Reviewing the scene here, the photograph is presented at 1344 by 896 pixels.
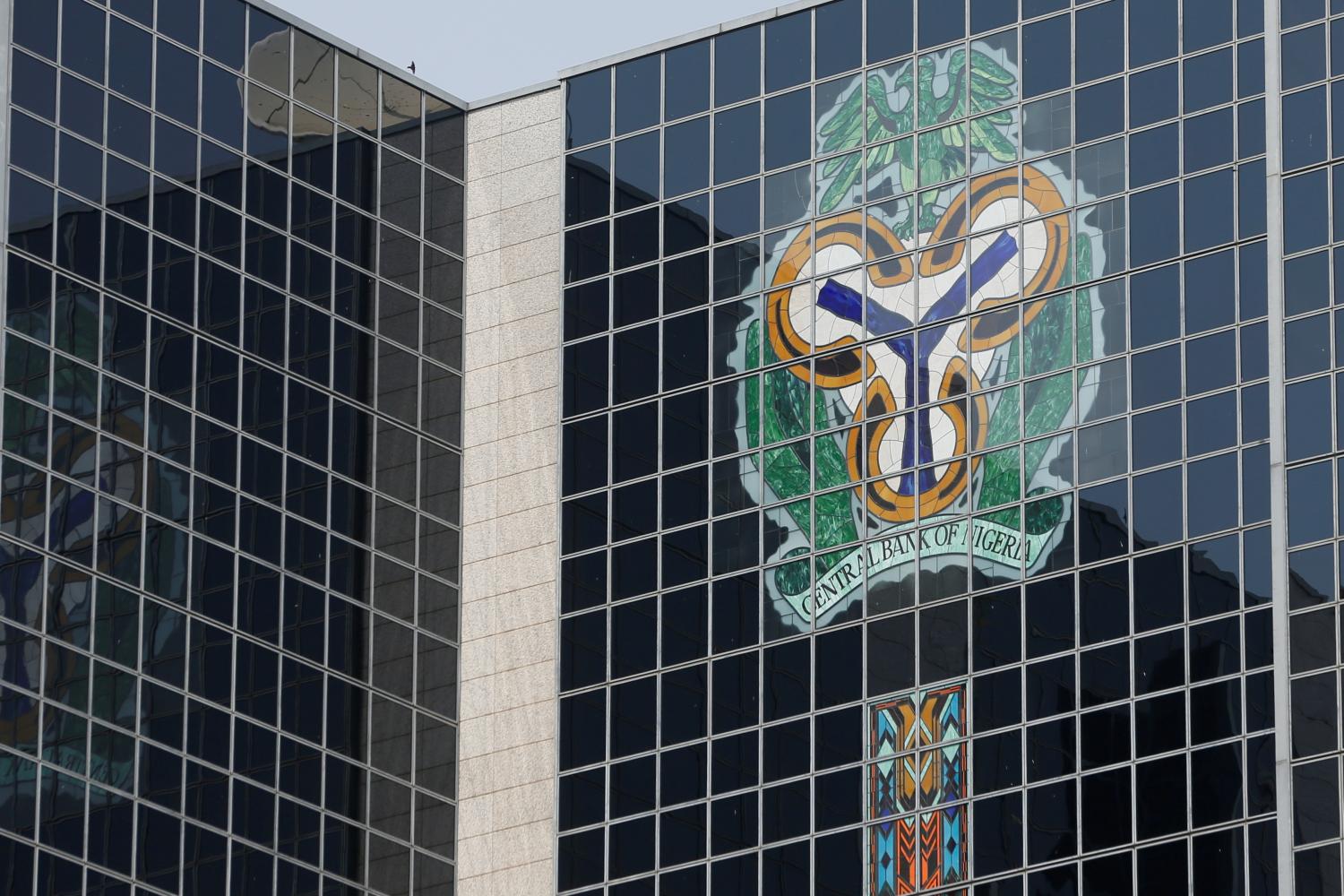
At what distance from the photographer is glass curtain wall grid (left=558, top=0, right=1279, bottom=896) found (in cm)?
8631

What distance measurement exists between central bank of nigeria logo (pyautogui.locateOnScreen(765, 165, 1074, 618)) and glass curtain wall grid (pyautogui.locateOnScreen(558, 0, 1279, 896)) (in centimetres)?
9

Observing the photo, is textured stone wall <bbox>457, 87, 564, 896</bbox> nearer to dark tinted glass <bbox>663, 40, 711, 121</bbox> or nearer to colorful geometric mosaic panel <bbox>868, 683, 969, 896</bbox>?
dark tinted glass <bbox>663, 40, 711, 121</bbox>

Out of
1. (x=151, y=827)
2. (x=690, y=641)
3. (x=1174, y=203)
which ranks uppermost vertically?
(x=1174, y=203)

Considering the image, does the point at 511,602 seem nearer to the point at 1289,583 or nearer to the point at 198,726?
the point at 198,726

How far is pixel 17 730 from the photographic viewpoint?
85875mm

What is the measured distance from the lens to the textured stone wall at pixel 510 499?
9562 cm

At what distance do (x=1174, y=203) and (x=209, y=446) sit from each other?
2408 centimetres

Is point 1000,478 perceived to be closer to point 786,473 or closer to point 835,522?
point 835,522

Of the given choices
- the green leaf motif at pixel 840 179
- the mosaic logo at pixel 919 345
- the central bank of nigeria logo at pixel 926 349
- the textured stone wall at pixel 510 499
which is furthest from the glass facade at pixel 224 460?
the green leaf motif at pixel 840 179

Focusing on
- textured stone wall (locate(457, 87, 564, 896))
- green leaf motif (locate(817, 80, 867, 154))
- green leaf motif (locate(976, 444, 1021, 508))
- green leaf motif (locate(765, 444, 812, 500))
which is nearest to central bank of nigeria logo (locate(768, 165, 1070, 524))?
green leaf motif (locate(976, 444, 1021, 508))

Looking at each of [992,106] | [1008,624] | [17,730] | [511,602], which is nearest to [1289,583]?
[1008,624]

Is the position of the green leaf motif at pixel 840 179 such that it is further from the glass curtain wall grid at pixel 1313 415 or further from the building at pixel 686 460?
the glass curtain wall grid at pixel 1313 415

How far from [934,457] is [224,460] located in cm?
1736

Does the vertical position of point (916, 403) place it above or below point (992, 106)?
below
